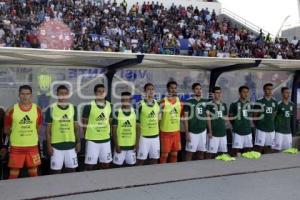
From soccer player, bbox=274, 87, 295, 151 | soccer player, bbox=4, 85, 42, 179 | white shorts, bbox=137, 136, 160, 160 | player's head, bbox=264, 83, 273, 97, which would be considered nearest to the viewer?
soccer player, bbox=4, 85, 42, 179

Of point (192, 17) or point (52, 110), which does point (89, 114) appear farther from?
point (192, 17)

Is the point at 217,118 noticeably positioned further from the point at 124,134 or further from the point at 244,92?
the point at 124,134

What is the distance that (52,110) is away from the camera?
224 inches

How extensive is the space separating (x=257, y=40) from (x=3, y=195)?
2395cm

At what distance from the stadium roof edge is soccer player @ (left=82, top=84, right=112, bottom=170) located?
60cm

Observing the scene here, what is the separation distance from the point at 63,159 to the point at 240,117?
3279mm

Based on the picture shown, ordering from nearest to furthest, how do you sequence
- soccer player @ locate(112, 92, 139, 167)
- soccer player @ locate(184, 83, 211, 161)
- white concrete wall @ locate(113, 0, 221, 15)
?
soccer player @ locate(112, 92, 139, 167)
soccer player @ locate(184, 83, 211, 161)
white concrete wall @ locate(113, 0, 221, 15)

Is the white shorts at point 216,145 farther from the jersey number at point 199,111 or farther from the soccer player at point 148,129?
the soccer player at point 148,129

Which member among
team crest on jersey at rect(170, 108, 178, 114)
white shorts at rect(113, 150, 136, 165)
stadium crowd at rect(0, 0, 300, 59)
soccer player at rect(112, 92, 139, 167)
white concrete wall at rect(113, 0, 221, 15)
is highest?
white concrete wall at rect(113, 0, 221, 15)

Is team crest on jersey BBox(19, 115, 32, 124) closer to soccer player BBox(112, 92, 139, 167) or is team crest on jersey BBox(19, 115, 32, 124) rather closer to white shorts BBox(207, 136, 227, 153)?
soccer player BBox(112, 92, 139, 167)

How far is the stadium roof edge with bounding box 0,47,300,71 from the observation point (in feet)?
18.5

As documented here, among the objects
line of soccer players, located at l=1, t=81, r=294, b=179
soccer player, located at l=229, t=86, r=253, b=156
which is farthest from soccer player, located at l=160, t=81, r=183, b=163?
soccer player, located at l=229, t=86, r=253, b=156

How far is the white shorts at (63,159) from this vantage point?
18.4 feet

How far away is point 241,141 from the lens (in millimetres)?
7387
